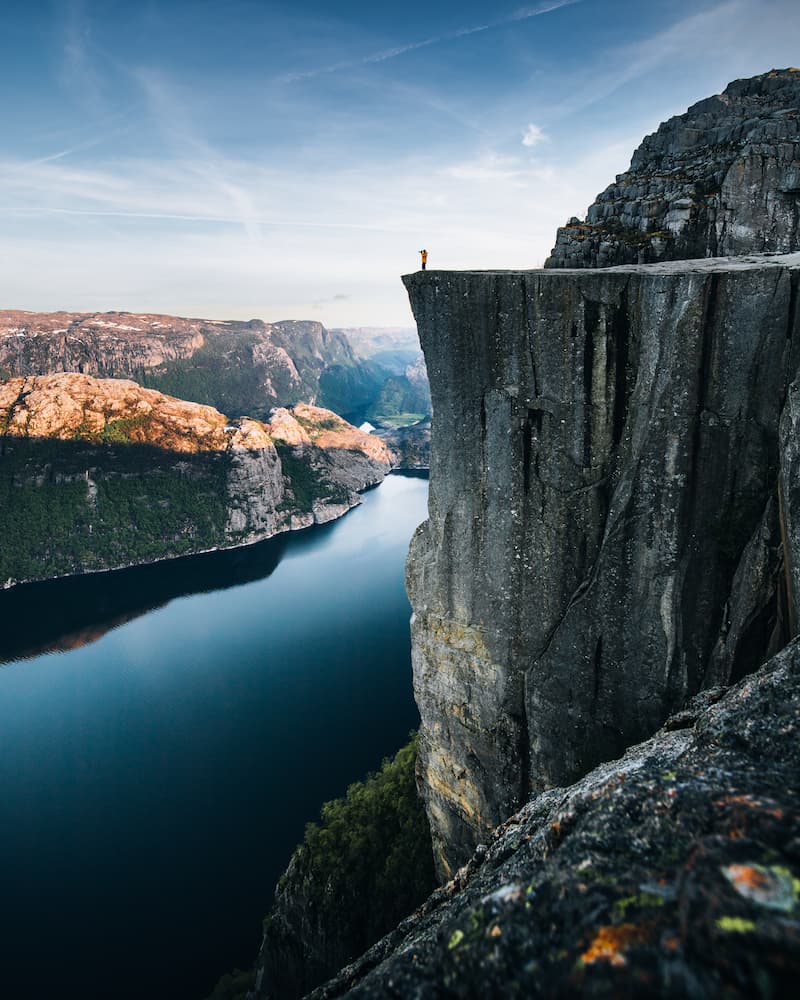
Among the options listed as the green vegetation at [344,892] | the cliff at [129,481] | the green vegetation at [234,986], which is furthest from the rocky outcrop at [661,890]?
the cliff at [129,481]

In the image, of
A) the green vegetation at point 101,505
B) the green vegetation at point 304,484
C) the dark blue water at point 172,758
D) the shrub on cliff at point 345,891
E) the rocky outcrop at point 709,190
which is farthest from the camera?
the green vegetation at point 304,484

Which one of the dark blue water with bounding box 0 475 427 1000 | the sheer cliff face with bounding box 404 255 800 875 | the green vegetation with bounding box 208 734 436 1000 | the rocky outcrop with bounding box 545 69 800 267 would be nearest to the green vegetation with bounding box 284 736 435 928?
the green vegetation with bounding box 208 734 436 1000

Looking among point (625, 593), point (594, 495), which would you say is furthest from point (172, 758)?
point (594, 495)

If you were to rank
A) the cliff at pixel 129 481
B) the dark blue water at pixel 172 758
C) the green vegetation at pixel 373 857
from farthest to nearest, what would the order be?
the cliff at pixel 129 481 → the dark blue water at pixel 172 758 → the green vegetation at pixel 373 857

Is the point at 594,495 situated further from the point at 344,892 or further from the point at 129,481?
the point at 129,481

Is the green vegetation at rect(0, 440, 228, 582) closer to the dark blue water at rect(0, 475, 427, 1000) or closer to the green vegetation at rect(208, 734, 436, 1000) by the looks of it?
the dark blue water at rect(0, 475, 427, 1000)

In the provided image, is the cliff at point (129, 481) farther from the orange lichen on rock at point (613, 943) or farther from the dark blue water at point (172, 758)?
the orange lichen on rock at point (613, 943)

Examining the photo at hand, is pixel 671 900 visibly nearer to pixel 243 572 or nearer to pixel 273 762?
pixel 273 762
